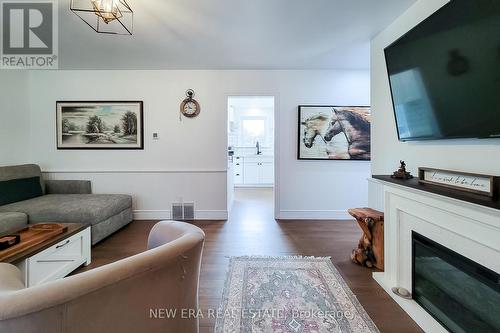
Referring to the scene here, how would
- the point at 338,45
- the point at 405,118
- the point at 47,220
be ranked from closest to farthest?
1. the point at 405,118
2. the point at 47,220
3. the point at 338,45

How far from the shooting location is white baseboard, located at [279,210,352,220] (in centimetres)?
377

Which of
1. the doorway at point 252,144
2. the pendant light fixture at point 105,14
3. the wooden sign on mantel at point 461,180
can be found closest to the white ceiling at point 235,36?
the pendant light fixture at point 105,14

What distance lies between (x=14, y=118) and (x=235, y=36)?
142 inches

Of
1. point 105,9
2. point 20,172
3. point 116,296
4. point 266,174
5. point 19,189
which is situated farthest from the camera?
point 266,174

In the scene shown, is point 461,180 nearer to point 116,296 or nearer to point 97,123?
point 116,296

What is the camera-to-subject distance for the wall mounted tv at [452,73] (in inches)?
45.8

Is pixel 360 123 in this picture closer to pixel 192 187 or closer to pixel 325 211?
pixel 325 211

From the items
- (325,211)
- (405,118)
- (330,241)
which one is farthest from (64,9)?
(325,211)

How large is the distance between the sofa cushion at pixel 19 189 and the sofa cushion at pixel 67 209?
0.11 m

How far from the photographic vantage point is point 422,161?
6.25 feet

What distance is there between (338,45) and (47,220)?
3961mm

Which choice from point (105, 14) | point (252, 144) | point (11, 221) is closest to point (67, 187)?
point (11, 221)

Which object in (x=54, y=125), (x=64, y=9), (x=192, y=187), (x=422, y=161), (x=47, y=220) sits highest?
(x=64, y=9)

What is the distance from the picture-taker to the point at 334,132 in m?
3.71
